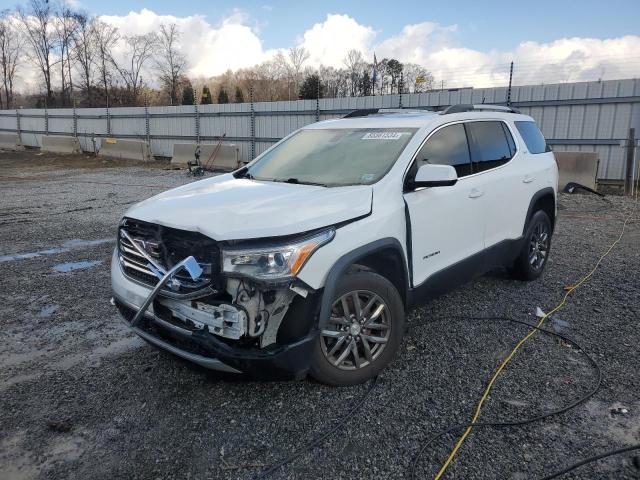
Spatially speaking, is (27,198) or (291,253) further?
(27,198)

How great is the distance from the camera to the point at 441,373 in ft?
11.4

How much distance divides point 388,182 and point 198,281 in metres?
1.50

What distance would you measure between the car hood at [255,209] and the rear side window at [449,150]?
2.65 ft

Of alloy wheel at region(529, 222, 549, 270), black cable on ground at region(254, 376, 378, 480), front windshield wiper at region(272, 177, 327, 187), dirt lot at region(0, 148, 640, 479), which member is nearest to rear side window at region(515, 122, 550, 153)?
alloy wheel at region(529, 222, 549, 270)

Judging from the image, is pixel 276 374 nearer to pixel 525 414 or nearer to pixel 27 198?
pixel 525 414

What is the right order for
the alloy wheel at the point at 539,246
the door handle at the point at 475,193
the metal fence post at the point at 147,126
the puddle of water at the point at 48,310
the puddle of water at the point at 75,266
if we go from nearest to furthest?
the door handle at the point at 475,193
the puddle of water at the point at 48,310
the alloy wheel at the point at 539,246
the puddle of water at the point at 75,266
the metal fence post at the point at 147,126

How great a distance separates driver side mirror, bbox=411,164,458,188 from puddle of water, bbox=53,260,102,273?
449 cm

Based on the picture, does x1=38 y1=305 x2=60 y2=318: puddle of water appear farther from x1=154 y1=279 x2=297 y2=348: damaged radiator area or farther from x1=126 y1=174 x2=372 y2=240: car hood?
x1=154 y1=279 x2=297 y2=348: damaged radiator area

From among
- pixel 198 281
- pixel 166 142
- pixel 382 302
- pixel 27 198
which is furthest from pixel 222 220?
pixel 166 142

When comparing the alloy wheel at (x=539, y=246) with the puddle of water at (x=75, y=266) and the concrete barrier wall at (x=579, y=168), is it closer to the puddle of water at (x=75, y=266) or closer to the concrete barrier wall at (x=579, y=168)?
the puddle of water at (x=75, y=266)

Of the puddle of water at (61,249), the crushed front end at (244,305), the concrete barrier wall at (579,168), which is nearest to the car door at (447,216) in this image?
the crushed front end at (244,305)

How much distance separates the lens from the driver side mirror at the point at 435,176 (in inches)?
135

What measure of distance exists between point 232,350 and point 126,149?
23180mm

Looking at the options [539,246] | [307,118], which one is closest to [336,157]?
[539,246]
